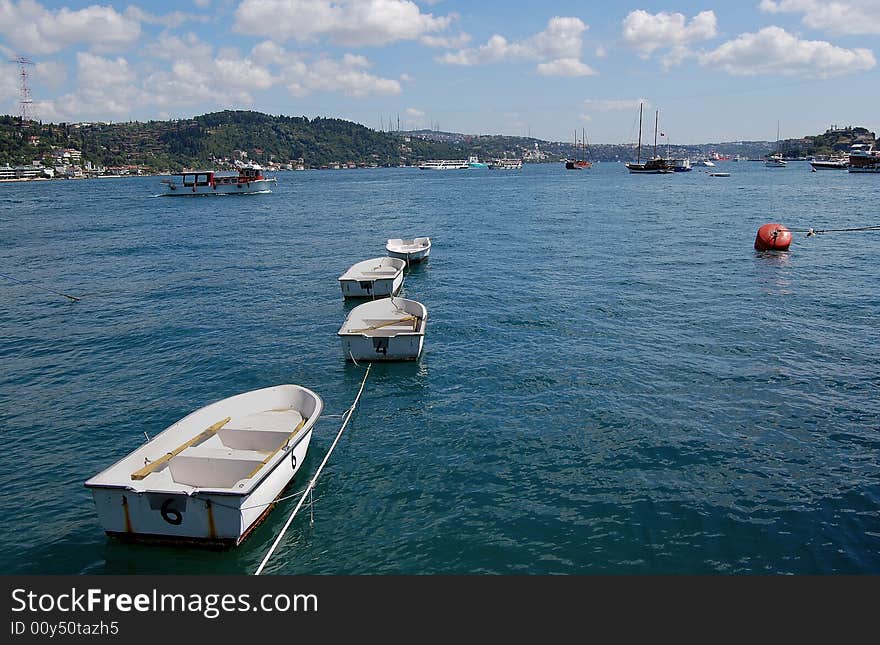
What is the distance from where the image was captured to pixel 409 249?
157ft

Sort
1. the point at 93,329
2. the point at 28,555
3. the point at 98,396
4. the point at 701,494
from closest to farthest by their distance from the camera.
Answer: the point at 28,555 → the point at 701,494 → the point at 98,396 → the point at 93,329

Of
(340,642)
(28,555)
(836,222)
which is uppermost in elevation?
(836,222)

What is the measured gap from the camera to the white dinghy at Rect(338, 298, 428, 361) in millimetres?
24203

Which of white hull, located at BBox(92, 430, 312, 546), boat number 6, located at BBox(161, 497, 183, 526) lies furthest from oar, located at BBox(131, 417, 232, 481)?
boat number 6, located at BBox(161, 497, 183, 526)

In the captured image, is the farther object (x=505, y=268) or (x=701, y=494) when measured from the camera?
(x=505, y=268)

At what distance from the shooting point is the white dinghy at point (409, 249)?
153 feet

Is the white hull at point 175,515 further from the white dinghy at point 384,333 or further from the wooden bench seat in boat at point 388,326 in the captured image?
the wooden bench seat in boat at point 388,326

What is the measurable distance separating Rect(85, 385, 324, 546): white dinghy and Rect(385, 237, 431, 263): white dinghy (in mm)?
29115

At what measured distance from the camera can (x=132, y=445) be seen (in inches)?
716

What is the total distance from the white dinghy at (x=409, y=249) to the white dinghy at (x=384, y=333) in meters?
18.9

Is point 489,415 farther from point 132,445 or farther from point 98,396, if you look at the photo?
point 98,396

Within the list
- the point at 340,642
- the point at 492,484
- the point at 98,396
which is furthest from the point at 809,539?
the point at 98,396

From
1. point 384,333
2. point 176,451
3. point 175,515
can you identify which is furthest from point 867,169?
point 175,515

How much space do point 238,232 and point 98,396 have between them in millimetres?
53230
